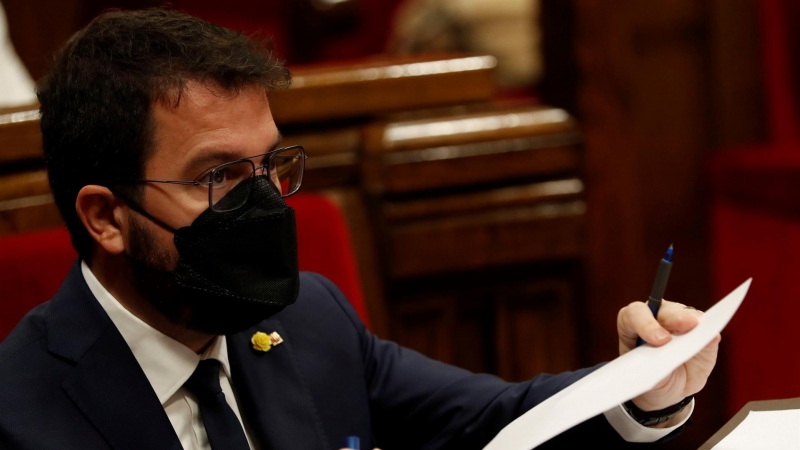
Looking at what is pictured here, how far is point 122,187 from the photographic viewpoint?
73 cm

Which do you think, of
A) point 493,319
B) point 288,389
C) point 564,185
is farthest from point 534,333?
point 288,389

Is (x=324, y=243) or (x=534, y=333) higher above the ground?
(x=324, y=243)

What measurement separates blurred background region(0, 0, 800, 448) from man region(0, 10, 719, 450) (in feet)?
0.49

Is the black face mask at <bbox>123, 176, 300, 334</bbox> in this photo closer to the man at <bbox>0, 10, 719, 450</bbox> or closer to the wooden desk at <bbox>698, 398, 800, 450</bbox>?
the man at <bbox>0, 10, 719, 450</bbox>

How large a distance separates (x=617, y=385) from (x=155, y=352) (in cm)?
37

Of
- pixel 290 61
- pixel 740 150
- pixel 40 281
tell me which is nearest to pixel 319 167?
pixel 40 281

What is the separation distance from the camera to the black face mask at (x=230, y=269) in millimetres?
712

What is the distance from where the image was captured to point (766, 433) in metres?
→ 0.62

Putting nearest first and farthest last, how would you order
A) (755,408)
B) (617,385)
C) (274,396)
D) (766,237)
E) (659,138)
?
1. (617,385)
2. (755,408)
3. (274,396)
4. (766,237)
5. (659,138)

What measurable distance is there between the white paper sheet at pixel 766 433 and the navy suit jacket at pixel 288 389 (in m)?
0.12

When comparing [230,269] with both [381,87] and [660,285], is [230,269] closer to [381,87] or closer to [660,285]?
[660,285]

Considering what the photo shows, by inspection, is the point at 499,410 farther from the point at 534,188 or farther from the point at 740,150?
the point at 740,150

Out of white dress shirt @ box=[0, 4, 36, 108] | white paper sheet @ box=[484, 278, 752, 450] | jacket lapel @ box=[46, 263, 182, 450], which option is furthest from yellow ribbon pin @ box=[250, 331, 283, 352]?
white dress shirt @ box=[0, 4, 36, 108]

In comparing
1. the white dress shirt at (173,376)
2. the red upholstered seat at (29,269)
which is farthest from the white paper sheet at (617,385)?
the red upholstered seat at (29,269)
